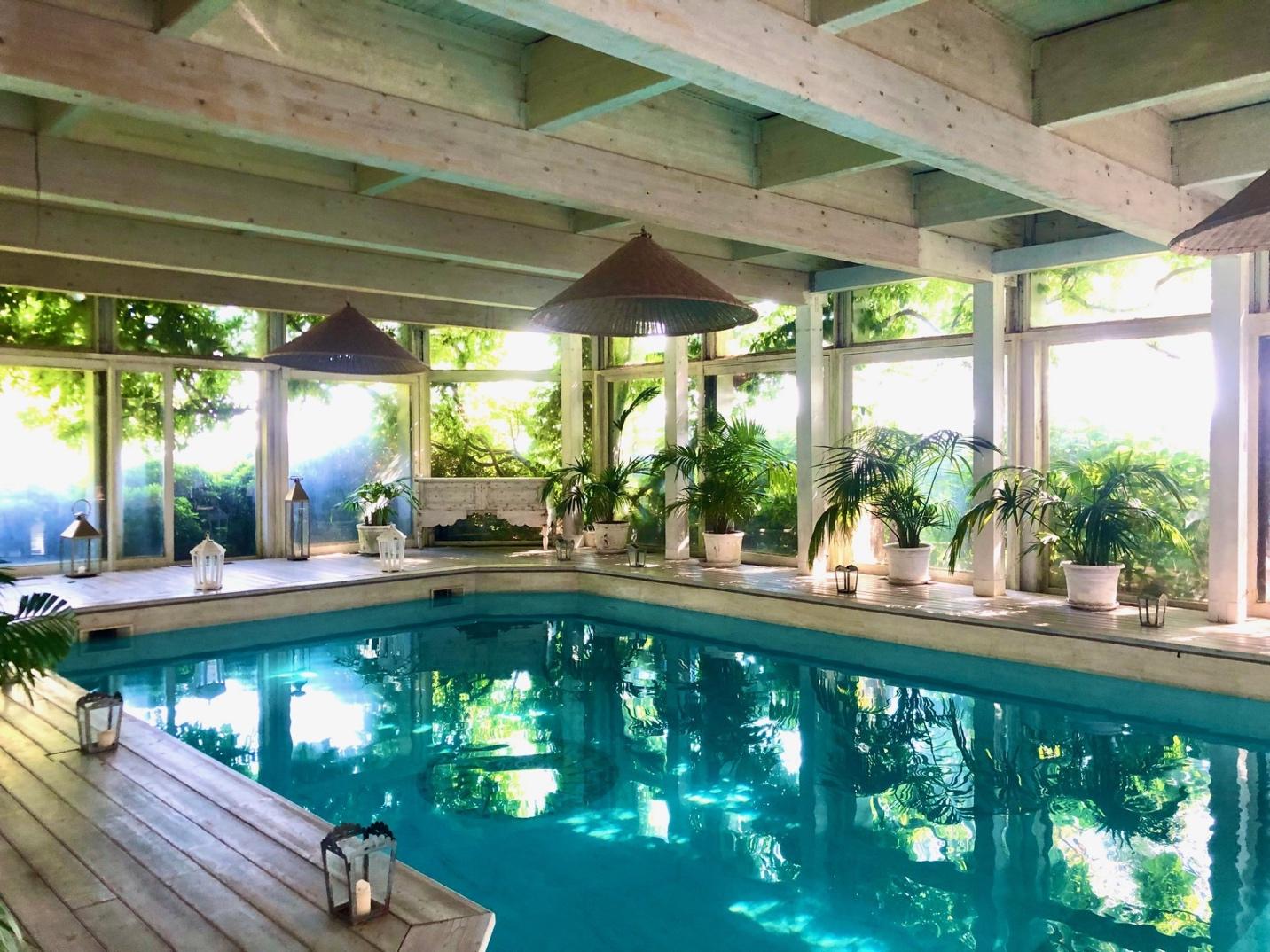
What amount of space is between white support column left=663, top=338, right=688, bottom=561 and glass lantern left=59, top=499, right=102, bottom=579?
547 cm

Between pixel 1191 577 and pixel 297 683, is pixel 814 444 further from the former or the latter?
pixel 297 683

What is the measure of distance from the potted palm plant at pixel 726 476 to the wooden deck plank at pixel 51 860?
6742mm

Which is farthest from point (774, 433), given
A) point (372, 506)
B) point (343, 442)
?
point (343, 442)

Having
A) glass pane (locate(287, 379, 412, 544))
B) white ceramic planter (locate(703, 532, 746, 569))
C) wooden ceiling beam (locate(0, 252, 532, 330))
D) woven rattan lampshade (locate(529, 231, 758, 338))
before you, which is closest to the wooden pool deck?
woven rattan lampshade (locate(529, 231, 758, 338))

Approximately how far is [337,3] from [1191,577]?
677 centimetres

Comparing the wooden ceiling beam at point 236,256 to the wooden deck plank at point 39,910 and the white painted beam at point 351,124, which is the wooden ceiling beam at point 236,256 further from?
the wooden deck plank at point 39,910

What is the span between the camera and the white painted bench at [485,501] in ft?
35.9

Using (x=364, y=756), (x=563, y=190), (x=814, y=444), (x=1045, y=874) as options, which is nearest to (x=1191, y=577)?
(x=814, y=444)

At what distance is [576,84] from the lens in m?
4.09

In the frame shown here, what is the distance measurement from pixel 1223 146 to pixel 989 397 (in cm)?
274

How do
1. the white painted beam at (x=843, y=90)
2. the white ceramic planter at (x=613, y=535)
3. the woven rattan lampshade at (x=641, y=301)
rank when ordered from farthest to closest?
the white ceramic planter at (x=613, y=535) → the woven rattan lampshade at (x=641, y=301) → the white painted beam at (x=843, y=90)

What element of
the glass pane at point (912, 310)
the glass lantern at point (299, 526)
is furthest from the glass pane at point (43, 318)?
the glass pane at point (912, 310)

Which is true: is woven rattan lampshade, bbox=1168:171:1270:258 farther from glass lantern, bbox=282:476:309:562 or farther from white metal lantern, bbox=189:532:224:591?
glass lantern, bbox=282:476:309:562

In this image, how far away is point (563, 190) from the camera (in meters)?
4.62
